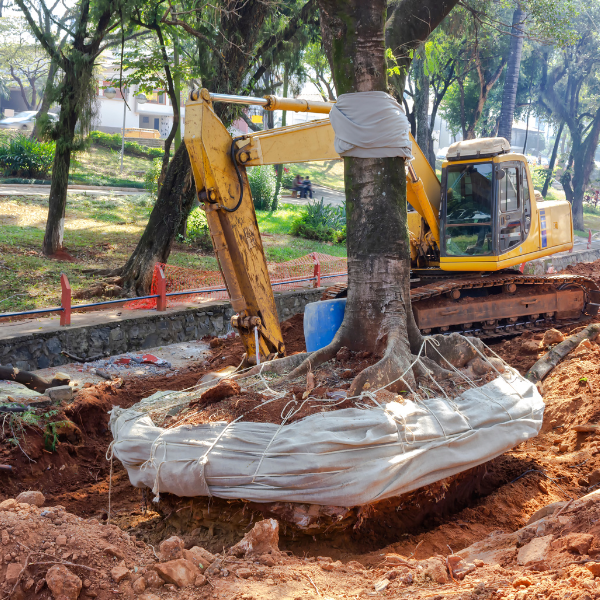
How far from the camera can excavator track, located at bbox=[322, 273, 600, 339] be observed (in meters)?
8.49

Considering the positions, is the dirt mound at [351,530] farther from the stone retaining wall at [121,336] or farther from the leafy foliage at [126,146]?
the leafy foliage at [126,146]

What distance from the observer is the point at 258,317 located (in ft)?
20.9

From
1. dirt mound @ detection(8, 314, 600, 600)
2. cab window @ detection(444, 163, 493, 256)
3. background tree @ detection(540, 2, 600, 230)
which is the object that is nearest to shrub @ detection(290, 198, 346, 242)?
cab window @ detection(444, 163, 493, 256)

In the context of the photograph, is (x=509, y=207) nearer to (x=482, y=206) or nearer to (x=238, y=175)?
(x=482, y=206)

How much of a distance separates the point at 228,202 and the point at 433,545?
366cm

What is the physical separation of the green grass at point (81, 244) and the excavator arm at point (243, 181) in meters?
3.98

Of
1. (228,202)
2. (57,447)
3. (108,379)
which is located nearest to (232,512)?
(57,447)

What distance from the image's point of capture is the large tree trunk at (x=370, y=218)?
5.28 m

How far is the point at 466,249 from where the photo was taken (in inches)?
351

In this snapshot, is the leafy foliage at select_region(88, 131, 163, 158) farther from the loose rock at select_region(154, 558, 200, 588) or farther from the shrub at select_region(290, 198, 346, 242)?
the loose rock at select_region(154, 558, 200, 588)

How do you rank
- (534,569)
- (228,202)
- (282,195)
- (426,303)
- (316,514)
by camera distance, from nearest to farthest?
1. (534,569)
2. (316,514)
3. (228,202)
4. (426,303)
5. (282,195)

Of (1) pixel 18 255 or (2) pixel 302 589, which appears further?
(1) pixel 18 255

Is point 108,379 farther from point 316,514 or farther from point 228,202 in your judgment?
point 316,514

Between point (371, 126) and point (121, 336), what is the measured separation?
16.7ft
